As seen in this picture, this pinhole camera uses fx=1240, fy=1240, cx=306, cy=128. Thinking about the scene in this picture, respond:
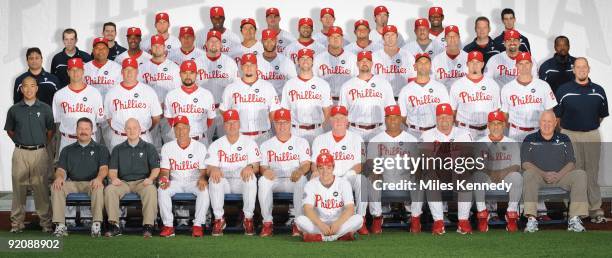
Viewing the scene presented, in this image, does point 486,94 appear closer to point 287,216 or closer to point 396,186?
point 396,186

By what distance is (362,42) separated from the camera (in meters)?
13.2

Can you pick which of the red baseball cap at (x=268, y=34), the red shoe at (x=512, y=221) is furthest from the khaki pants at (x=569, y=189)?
the red baseball cap at (x=268, y=34)

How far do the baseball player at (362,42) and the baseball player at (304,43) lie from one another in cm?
32

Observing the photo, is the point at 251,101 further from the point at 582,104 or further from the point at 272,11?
the point at 582,104

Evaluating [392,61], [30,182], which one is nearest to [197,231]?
[30,182]

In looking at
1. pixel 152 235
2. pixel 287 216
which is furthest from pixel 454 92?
pixel 152 235

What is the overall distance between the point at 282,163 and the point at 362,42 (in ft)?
6.50

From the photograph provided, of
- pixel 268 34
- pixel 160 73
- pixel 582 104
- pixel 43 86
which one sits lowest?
pixel 582 104

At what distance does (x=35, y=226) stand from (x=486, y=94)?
4625 mm

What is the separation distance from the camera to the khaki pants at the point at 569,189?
11383 mm

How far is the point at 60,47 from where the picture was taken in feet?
44.5

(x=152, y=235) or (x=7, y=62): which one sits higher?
(x=7, y=62)

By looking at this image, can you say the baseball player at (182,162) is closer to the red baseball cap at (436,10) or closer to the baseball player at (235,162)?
the baseball player at (235,162)

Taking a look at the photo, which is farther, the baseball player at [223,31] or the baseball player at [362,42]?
the baseball player at [223,31]
